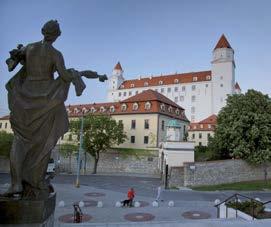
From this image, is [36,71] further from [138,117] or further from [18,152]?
[138,117]

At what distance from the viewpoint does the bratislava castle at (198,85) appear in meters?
82.9

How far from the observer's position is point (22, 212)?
4098 mm

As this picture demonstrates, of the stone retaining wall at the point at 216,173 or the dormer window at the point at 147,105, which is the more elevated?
the dormer window at the point at 147,105

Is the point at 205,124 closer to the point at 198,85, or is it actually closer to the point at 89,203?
the point at 198,85

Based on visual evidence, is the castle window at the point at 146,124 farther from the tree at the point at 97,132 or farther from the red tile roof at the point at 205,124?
the red tile roof at the point at 205,124

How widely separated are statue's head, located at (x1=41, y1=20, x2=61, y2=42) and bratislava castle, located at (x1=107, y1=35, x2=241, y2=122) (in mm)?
81513

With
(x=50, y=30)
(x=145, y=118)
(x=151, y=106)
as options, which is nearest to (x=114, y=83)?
(x=151, y=106)

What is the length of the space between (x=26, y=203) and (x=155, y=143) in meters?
47.4

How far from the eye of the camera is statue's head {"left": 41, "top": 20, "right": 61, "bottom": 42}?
15.9 feet

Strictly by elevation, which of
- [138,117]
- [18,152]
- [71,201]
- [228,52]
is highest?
[228,52]

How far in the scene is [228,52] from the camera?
8212 cm

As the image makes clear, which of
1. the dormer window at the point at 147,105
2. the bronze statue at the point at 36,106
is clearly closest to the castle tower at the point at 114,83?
the dormer window at the point at 147,105

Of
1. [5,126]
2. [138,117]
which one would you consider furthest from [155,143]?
[5,126]

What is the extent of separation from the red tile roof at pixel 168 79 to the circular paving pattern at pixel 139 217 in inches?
3007
